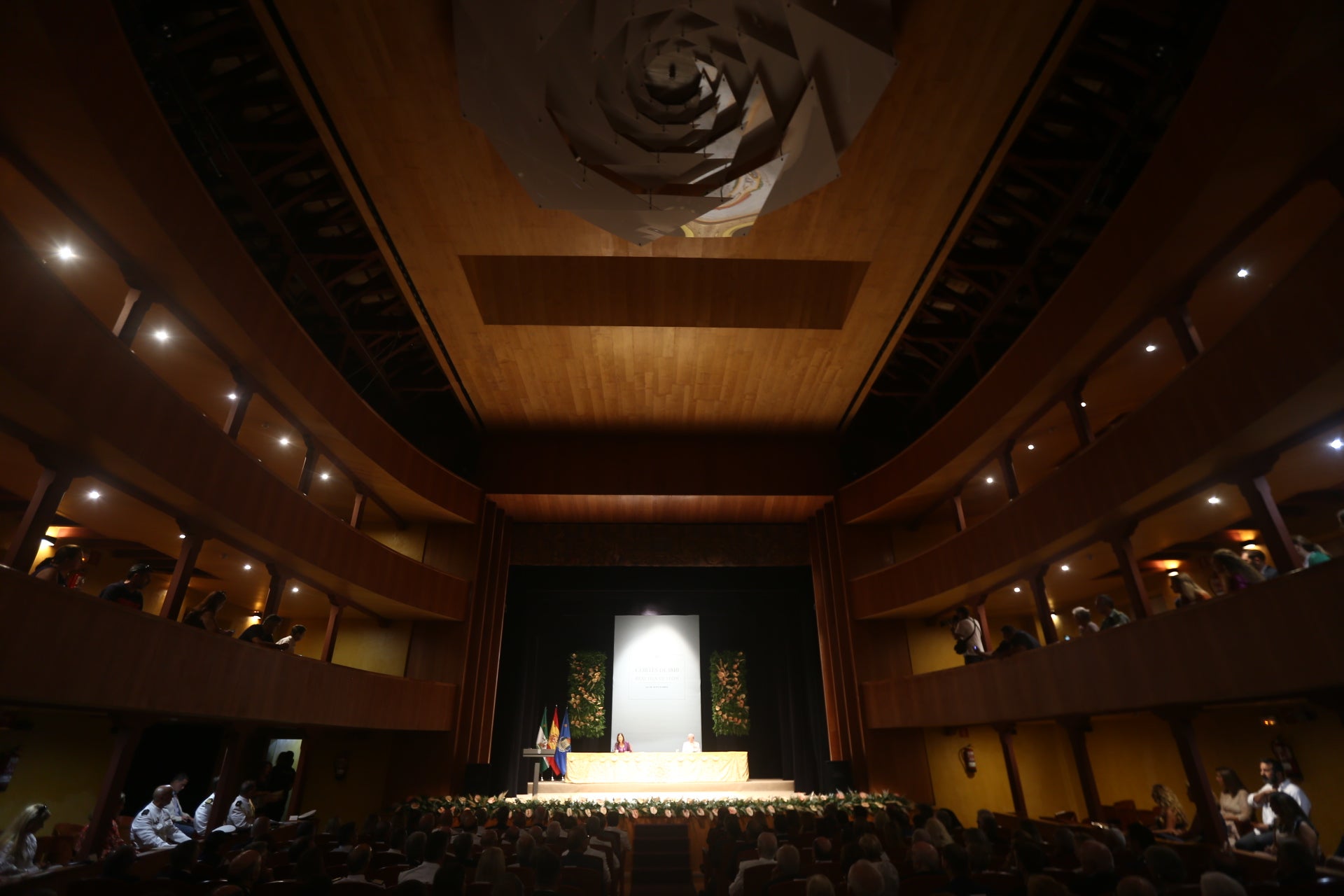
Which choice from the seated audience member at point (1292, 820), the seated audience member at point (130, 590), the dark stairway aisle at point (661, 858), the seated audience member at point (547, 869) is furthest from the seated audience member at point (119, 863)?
the seated audience member at point (1292, 820)

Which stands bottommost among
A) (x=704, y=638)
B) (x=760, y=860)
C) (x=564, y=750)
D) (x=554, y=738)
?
(x=760, y=860)

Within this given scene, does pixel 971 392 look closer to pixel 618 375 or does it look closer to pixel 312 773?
pixel 618 375

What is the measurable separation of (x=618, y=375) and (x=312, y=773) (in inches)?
372

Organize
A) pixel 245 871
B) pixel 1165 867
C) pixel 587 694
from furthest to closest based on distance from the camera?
pixel 587 694, pixel 245 871, pixel 1165 867

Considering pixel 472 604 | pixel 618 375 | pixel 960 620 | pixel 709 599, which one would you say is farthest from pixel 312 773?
pixel 960 620

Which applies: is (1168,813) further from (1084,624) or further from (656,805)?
(656,805)

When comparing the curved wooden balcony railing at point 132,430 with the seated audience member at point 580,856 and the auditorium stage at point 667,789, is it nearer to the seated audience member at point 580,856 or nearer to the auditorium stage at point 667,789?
the seated audience member at point 580,856

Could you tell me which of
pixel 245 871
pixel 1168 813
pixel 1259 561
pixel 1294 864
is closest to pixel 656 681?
pixel 1168 813

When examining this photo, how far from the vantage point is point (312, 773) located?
12.5 m

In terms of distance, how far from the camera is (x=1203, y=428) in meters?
5.96

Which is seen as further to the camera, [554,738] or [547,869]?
[554,738]

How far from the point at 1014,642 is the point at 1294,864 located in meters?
5.24

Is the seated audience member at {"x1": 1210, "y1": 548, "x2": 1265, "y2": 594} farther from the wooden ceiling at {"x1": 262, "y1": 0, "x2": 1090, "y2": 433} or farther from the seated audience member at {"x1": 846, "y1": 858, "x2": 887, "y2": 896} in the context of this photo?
the wooden ceiling at {"x1": 262, "y1": 0, "x2": 1090, "y2": 433}

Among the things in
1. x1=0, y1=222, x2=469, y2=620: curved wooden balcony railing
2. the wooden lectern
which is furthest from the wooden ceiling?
the wooden lectern
